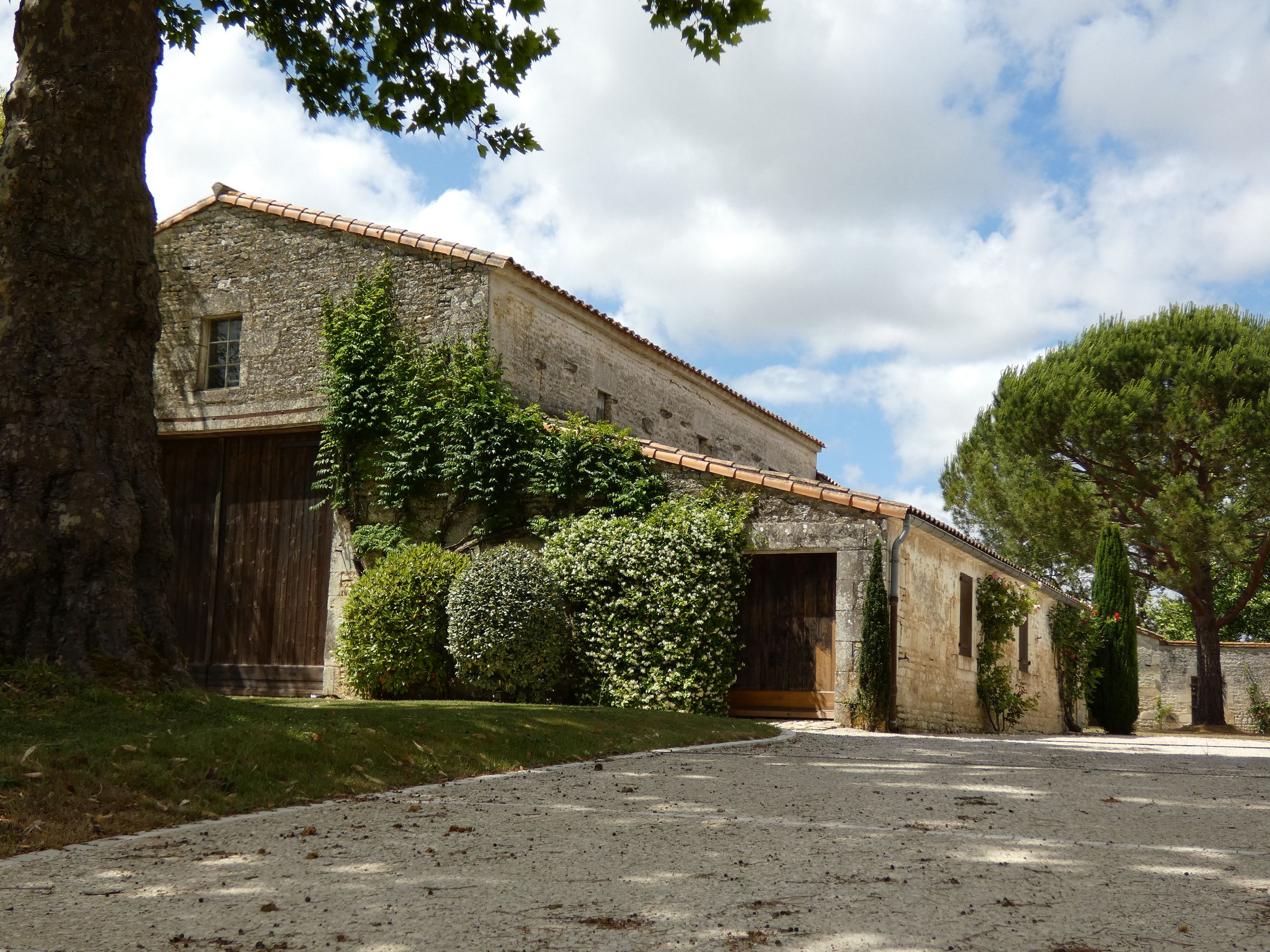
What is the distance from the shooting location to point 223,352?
1644 centimetres

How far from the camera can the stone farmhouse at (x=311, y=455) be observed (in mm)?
13961

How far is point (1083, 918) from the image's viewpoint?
3588mm

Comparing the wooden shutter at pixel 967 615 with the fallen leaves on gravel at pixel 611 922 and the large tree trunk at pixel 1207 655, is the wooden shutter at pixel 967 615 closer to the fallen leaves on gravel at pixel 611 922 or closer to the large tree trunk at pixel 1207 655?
the large tree trunk at pixel 1207 655

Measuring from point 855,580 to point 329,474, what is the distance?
7330 millimetres

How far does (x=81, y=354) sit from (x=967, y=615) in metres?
12.2

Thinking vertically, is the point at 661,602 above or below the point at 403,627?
above

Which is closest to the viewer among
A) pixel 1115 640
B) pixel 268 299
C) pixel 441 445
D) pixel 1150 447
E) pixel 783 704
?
pixel 783 704

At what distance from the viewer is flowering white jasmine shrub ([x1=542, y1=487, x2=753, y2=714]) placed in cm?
1278

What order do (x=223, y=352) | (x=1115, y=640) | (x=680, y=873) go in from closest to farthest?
(x=680, y=873), (x=223, y=352), (x=1115, y=640)

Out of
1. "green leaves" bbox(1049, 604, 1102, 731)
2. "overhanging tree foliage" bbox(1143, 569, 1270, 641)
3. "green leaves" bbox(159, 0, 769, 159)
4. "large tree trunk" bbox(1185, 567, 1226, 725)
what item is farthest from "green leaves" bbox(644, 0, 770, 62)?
"overhanging tree foliage" bbox(1143, 569, 1270, 641)

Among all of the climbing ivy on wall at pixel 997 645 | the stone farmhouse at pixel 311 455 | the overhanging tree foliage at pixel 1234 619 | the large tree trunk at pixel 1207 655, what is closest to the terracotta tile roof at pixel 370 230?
the stone farmhouse at pixel 311 455

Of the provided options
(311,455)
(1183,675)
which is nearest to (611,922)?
(311,455)

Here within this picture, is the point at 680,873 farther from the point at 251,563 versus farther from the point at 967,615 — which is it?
the point at 251,563

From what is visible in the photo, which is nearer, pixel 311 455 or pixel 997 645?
pixel 311 455
